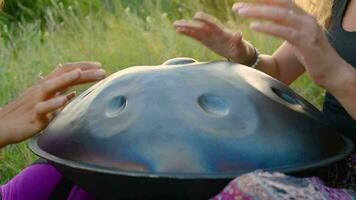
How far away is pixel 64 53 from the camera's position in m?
3.98

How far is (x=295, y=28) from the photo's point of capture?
1.24 metres

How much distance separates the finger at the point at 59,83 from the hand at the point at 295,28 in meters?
0.33

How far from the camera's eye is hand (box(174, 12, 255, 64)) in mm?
1562

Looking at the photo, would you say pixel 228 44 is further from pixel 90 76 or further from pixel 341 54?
pixel 90 76

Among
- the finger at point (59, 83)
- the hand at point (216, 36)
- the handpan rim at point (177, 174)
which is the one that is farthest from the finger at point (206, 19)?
the handpan rim at point (177, 174)

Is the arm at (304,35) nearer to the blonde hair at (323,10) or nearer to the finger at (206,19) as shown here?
the finger at (206,19)

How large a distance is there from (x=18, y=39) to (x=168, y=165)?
3.46 meters

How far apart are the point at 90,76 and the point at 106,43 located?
275 centimetres

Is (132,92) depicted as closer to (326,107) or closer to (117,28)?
(326,107)

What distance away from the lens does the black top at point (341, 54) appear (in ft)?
5.24

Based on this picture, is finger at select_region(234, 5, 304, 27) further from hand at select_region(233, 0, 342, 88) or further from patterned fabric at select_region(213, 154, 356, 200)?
patterned fabric at select_region(213, 154, 356, 200)

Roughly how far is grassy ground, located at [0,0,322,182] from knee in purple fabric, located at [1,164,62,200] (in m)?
1.20

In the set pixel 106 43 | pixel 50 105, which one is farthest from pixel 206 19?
pixel 106 43

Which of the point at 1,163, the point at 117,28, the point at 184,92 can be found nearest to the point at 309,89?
the point at 1,163
